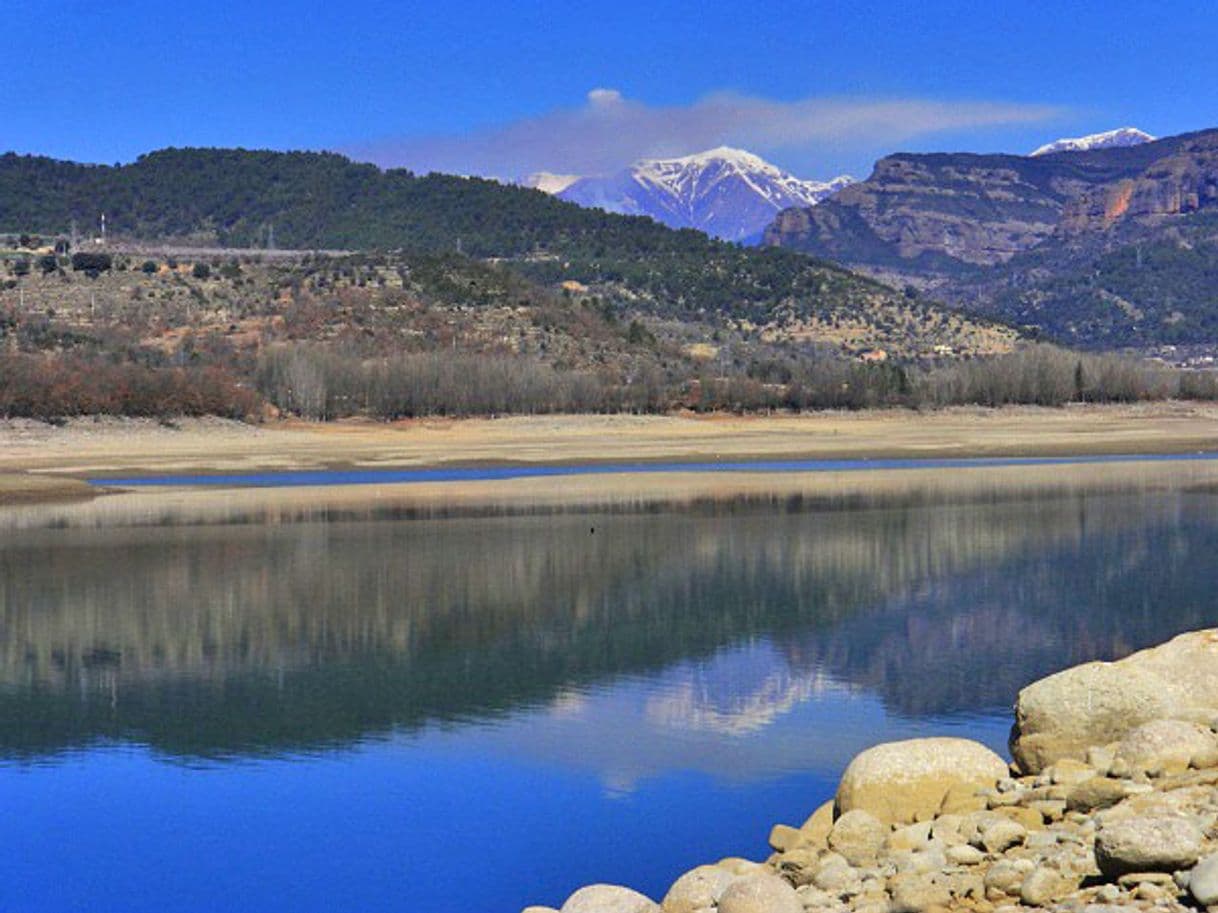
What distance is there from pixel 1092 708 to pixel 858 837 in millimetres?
2964

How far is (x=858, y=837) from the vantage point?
14.6m

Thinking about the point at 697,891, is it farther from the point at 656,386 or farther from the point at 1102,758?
the point at 656,386

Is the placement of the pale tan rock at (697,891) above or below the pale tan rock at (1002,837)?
below

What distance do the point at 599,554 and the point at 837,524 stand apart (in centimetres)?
873

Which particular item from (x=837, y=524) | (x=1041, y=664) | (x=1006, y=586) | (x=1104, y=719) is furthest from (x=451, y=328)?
(x=1104, y=719)

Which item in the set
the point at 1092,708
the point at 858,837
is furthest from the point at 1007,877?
the point at 1092,708

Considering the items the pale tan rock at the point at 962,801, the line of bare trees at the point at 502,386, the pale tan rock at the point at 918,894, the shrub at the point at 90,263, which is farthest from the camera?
the shrub at the point at 90,263

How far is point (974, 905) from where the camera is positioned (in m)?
12.3

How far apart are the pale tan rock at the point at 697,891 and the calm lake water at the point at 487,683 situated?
2.19 metres

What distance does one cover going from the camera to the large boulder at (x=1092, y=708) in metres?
16.0

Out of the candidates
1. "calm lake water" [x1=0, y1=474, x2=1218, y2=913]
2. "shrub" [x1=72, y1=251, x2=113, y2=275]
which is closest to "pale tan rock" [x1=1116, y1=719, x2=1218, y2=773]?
"calm lake water" [x1=0, y1=474, x2=1218, y2=913]

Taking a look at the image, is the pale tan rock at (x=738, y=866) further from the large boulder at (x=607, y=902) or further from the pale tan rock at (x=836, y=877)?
the large boulder at (x=607, y=902)

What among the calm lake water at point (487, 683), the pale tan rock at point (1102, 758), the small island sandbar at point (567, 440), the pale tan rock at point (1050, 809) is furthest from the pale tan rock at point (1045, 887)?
the small island sandbar at point (567, 440)

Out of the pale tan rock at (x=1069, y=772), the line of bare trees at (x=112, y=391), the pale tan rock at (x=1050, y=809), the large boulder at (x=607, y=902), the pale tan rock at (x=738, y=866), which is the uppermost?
the line of bare trees at (x=112, y=391)
